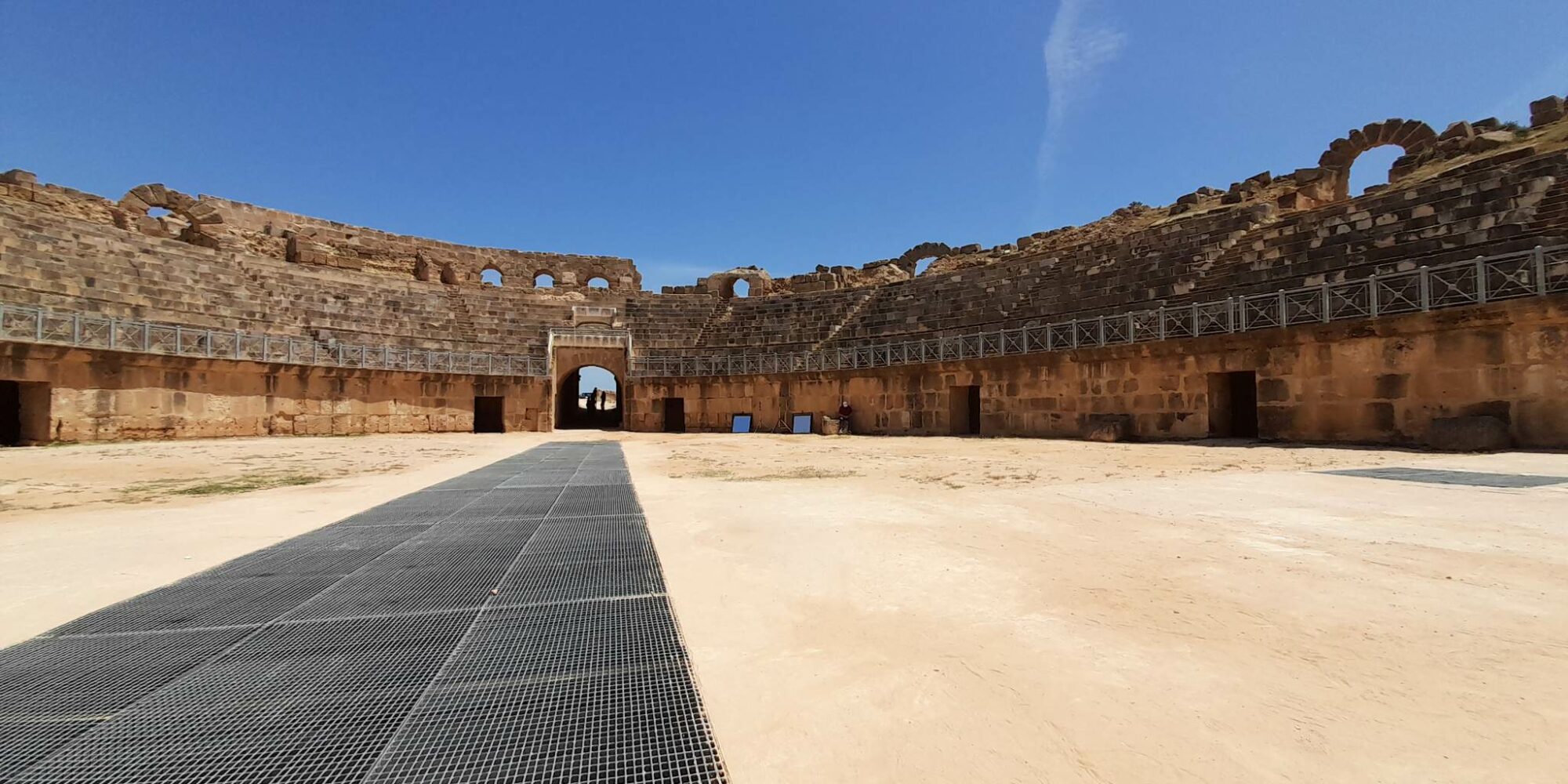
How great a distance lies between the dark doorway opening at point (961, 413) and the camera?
19922 millimetres

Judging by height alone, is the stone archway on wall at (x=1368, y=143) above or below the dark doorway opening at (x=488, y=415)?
above

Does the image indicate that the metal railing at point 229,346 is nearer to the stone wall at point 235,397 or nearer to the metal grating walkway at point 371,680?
the stone wall at point 235,397

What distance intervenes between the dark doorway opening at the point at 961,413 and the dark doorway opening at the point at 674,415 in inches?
456

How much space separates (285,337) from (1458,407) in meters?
30.3

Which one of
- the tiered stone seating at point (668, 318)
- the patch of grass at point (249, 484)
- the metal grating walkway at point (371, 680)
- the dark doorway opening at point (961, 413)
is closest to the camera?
the metal grating walkway at point (371, 680)

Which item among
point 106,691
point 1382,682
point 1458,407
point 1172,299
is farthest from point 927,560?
point 1172,299

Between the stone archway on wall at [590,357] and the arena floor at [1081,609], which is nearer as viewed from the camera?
the arena floor at [1081,609]

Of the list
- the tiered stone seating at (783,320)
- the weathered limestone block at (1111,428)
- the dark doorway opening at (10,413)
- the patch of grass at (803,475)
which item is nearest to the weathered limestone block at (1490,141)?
the weathered limestone block at (1111,428)

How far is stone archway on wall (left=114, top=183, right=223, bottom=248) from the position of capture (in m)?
22.3

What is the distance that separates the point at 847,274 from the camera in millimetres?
30641

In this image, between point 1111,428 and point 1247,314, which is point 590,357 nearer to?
point 1111,428

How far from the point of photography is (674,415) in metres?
26.3

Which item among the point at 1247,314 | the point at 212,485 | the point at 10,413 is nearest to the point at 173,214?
the point at 10,413

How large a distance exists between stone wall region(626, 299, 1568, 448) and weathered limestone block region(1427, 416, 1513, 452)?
540 mm
